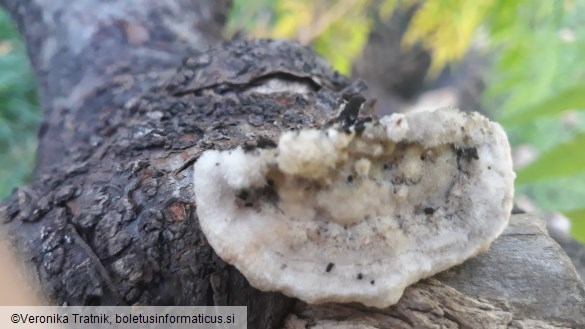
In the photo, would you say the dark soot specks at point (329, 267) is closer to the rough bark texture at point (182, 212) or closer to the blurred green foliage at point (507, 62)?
the rough bark texture at point (182, 212)

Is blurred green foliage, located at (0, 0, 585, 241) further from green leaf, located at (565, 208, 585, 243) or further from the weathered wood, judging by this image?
the weathered wood

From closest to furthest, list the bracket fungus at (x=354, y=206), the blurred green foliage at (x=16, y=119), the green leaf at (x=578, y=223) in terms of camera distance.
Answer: the bracket fungus at (x=354, y=206)
the green leaf at (x=578, y=223)
the blurred green foliage at (x=16, y=119)

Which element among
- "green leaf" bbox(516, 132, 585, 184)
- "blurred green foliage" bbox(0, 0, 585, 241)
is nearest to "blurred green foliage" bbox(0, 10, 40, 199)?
"blurred green foliage" bbox(0, 0, 585, 241)

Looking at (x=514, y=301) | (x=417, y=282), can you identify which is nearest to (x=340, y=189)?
(x=417, y=282)

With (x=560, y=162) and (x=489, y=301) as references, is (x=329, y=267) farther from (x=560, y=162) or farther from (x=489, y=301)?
(x=560, y=162)

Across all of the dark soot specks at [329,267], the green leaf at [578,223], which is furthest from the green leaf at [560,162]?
the dark soot specks at [329,267]
